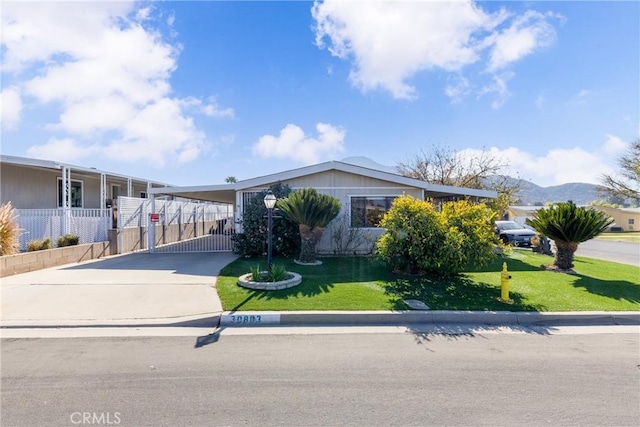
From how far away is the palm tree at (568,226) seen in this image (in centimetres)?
908

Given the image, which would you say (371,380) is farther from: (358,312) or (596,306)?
(596,306)

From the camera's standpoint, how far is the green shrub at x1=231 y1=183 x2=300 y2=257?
11445 millimetres

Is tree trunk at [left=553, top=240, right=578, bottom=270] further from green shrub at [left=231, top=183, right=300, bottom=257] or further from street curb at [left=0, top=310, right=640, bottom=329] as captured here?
green shrub at [left=231, top=183, right=300, bottom=257]

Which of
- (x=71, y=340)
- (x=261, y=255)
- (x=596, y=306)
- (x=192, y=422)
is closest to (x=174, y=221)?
(x=261, y=255)

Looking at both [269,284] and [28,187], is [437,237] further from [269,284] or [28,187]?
[28,187]

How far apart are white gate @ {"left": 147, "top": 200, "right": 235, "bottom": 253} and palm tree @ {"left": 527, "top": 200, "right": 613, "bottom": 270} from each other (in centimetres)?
1144

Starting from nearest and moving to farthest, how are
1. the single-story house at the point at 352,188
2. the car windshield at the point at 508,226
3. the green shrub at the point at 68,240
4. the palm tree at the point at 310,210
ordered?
the palm tree at the point at 310,210
the green shrub at the point at 68,240
the single-story house at the point at 352,188
the car windshield at the point at 508,226

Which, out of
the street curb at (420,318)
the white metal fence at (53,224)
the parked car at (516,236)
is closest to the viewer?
the street curb at (420,318)

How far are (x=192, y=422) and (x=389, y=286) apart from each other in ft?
18.1

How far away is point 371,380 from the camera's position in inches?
145

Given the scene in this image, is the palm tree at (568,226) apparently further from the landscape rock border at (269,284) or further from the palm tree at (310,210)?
the landscape rock border at (269,284)

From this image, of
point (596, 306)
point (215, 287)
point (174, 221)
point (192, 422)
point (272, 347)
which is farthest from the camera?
point (174, 221)

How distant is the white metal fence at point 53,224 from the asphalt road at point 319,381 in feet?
27.8

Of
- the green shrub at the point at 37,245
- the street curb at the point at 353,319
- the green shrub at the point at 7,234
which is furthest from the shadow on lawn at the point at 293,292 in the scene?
the green shrub at the point at 37,245
